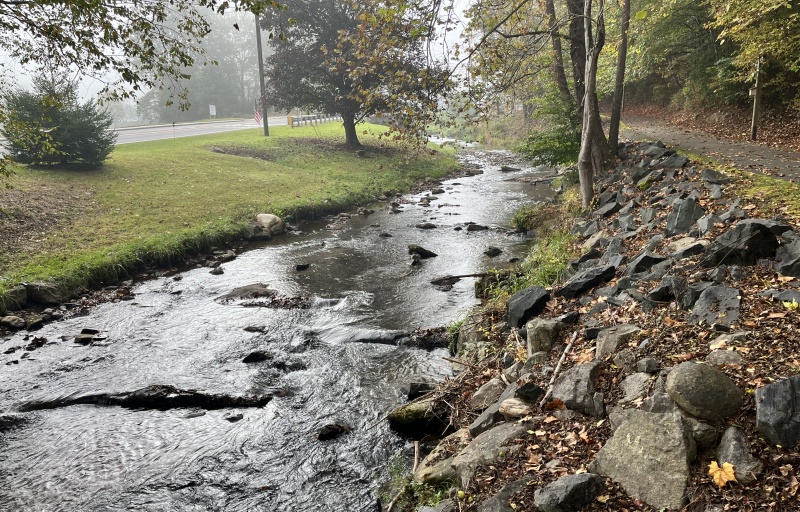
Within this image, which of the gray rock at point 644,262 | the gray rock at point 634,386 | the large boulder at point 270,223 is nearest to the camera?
the gray rock at point 634,386

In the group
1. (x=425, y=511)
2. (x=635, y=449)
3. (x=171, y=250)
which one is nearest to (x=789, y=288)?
(x=635, y=449)

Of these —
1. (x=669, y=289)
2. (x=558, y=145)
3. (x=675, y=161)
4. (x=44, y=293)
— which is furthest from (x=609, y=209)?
(x=44, y=293)

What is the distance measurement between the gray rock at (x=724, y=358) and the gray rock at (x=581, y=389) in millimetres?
995

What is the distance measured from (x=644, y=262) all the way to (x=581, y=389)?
331 cm

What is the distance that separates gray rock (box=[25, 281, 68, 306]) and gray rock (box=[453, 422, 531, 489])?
34.8 ft

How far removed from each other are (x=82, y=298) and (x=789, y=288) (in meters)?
13.3

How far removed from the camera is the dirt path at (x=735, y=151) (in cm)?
1141

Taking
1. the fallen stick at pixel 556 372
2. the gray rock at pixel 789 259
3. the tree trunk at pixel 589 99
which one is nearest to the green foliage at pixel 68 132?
the tree trunk at pixel 589 99

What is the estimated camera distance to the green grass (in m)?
13.7

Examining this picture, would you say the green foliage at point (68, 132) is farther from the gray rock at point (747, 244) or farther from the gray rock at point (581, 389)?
the gray rock at point (747, 244)

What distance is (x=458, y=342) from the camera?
8.90 meters

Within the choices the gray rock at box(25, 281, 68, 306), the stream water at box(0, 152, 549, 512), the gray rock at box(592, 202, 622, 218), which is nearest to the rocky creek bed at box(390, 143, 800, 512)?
the stream water at box(0, 152, 549, 512)

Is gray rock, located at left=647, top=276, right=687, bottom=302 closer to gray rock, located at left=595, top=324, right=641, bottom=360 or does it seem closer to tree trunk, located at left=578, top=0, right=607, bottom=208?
gray rock, located at left=595, top=324, right=641, bottom=360

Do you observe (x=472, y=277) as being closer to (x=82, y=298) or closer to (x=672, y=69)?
(x=82, y=298)
